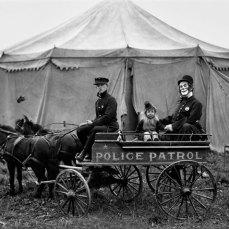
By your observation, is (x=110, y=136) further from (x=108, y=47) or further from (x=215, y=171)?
(x=108, y=47)

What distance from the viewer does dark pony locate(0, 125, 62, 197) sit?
8906mm

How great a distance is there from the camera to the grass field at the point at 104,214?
7.32 metres

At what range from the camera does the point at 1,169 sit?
37.8ft

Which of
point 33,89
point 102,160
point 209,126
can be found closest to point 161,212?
point 102,160

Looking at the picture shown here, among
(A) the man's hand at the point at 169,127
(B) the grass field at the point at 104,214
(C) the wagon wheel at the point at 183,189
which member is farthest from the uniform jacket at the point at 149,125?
(B) the grass field at the point at 104,214

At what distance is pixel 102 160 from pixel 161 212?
134cm

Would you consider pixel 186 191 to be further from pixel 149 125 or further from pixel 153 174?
pixel 153 174

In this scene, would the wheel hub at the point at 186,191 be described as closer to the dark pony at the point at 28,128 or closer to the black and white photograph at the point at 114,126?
the black and white photograph at the point at 114,126

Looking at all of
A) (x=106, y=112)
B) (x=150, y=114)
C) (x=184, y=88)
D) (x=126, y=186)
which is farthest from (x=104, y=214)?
(x=184, y=88)

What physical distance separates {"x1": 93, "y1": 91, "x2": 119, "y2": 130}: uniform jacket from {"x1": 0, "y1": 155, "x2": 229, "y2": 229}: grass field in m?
1.41

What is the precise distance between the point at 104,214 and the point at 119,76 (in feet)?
24.8

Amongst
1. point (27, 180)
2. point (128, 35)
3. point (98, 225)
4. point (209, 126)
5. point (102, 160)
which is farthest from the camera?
point (128, 35)

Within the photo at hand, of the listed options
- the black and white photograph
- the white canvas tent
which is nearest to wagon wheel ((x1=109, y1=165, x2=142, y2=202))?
the black and white photograph

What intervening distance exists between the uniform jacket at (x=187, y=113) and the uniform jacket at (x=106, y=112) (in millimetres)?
1003
